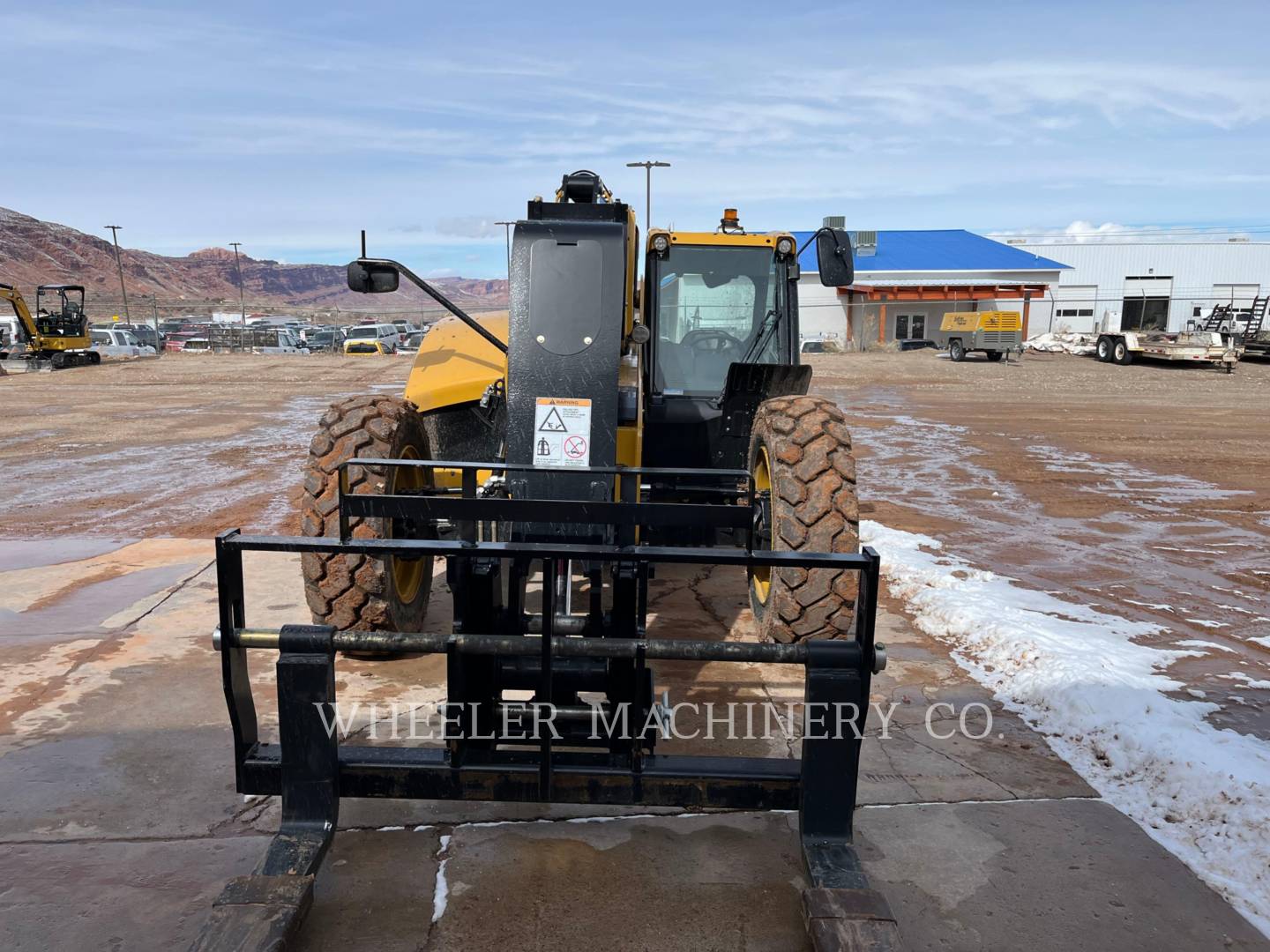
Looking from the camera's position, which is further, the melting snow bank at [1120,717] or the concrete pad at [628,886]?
the melting snow bank at [1120,717]

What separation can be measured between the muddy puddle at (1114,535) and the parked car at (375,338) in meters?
26.6

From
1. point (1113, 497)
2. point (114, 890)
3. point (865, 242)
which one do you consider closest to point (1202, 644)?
point (1113, 497)

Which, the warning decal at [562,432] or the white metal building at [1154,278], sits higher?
the white metal building at [1154,278]

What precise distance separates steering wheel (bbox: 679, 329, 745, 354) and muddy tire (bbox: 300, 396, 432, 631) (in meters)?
2.22

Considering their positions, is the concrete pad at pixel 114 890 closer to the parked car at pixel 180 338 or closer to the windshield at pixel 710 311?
the windshield at pixel 710 311

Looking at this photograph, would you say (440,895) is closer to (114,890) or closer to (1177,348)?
(114,890)

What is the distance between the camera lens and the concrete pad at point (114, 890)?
119 inches

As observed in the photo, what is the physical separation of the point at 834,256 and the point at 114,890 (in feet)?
16.1

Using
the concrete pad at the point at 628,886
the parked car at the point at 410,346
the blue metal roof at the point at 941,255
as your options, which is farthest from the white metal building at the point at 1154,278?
the concrete pad at the point at 628,886

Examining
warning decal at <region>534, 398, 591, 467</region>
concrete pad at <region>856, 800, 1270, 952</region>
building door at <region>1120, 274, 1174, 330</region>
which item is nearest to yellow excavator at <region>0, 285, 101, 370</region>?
warning decal at <region>534, 398, 591, 467</region>

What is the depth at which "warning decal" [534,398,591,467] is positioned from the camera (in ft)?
13.9

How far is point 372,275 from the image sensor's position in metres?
4.67

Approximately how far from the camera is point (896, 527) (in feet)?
29.8

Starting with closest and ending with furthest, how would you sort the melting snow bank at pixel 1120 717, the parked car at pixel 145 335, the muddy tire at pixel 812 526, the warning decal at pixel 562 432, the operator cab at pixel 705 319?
the melting snow bank at pixel 1120 717
the warning decal at pixel 562 432
the muddy tire at pixel 812 526
the operator cab at pixel 705 319
the parked car at pixel 145 335
